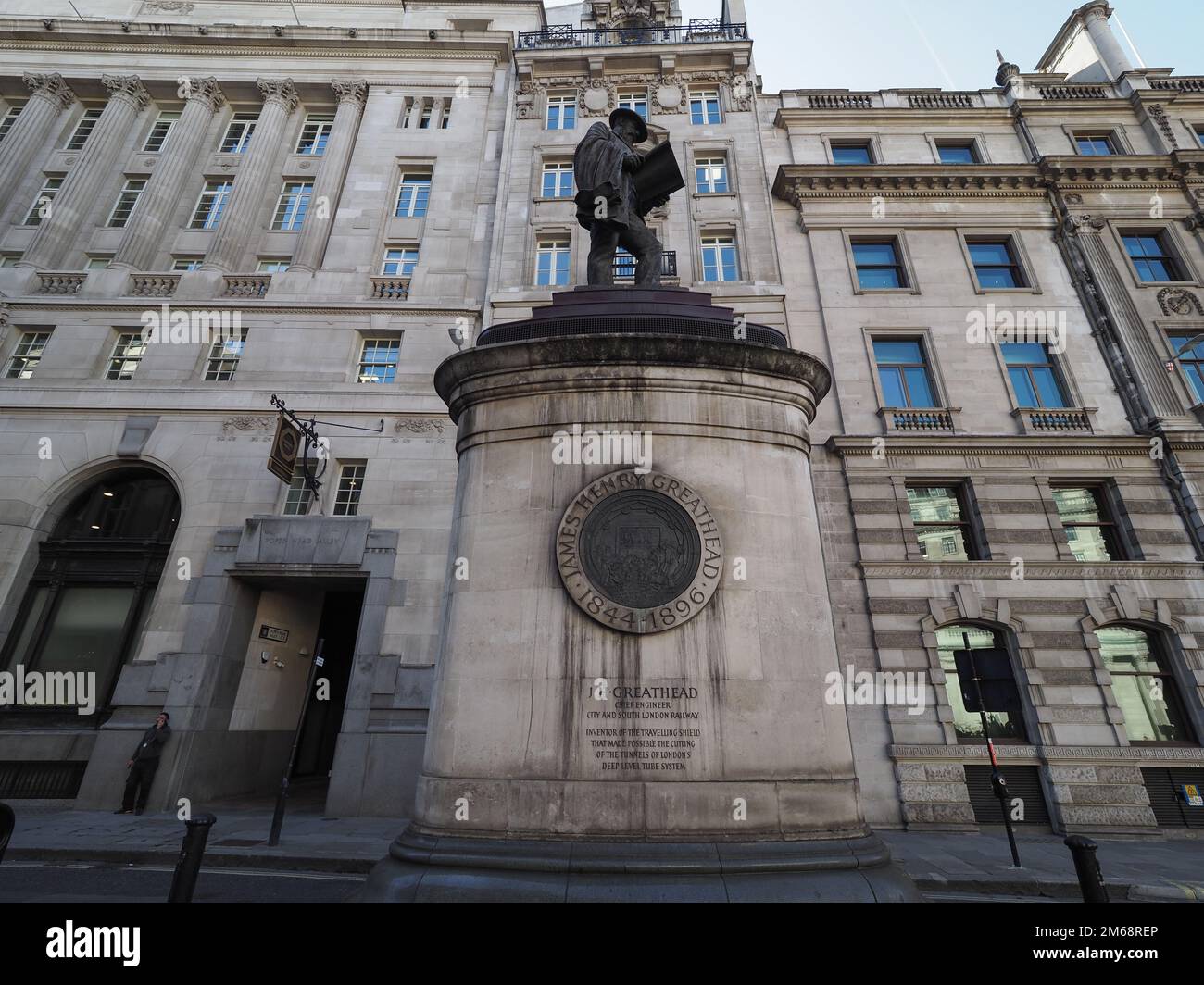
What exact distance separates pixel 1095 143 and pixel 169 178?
3557cm

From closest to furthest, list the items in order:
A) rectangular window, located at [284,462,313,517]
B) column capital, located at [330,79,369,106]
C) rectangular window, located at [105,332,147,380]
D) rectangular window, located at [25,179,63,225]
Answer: rectangular window, located at [284,462,313,517], rectangular window, located at [105,332,147,380], rectangular window, located at [25,179,63,225], column capital, located at [330,79,369,106]

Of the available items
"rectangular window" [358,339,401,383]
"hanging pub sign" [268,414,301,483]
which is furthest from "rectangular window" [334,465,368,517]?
"rectangular window" [358,339,401,383]

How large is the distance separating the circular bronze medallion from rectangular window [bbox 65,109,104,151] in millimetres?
31217

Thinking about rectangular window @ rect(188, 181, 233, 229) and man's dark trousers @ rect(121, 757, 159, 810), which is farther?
rectangular window @ rect(188, 181, 233, 229)

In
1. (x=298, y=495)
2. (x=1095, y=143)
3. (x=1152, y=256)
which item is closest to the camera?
(x=298, y=495)

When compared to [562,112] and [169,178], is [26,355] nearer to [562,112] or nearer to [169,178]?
[169,178]

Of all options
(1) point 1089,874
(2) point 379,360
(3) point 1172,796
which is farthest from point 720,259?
(1) point 1089,874

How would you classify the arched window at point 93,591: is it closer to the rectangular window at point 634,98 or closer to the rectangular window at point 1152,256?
the rectangular window at point 634,98

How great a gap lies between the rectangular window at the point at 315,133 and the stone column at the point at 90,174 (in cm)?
713

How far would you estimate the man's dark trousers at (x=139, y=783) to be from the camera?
1257 cm

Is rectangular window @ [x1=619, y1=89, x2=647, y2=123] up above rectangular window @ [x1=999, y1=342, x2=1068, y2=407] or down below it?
above

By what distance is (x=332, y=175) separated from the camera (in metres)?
21.8

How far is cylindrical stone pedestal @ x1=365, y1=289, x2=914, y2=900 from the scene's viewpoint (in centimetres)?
493

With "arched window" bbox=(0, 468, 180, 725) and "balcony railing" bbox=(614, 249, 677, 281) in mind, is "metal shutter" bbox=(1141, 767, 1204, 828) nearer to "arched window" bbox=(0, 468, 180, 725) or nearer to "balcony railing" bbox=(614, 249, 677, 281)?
"balcony railing" bbox=(614, 249, 677, 281)
